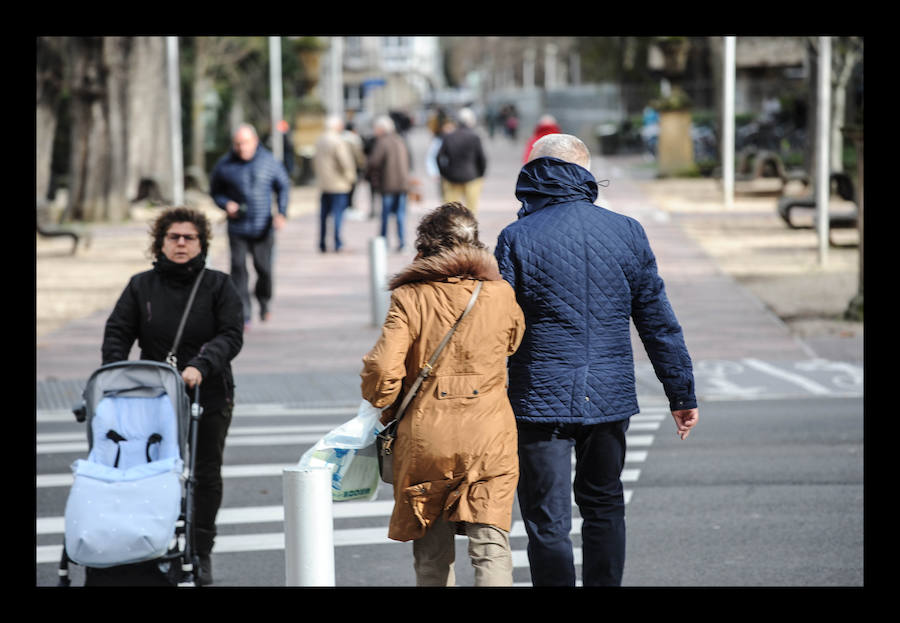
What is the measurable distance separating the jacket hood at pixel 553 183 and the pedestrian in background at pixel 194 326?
1725mm

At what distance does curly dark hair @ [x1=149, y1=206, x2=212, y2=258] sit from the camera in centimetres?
644

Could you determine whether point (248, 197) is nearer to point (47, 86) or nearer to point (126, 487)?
point (126, 487)

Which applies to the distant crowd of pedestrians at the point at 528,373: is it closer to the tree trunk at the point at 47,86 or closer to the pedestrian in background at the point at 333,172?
the pedestrian in background at the point at 333,172

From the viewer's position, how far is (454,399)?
4973 mm

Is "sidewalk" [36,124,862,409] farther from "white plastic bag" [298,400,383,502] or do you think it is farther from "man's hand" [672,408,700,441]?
"white plastic bag" [298,400,383,502]

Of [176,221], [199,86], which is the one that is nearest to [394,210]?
[176,221]

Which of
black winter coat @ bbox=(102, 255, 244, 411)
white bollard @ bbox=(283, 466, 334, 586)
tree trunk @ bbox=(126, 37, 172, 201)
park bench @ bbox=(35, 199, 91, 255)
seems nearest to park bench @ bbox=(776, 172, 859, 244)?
park bench @ bbox=(35, 199, 91, 255)

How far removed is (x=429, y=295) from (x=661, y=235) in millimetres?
18505

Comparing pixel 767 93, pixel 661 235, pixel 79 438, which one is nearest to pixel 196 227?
pixel 79 438

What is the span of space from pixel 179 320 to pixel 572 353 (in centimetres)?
205

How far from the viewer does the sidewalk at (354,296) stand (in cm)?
1234
